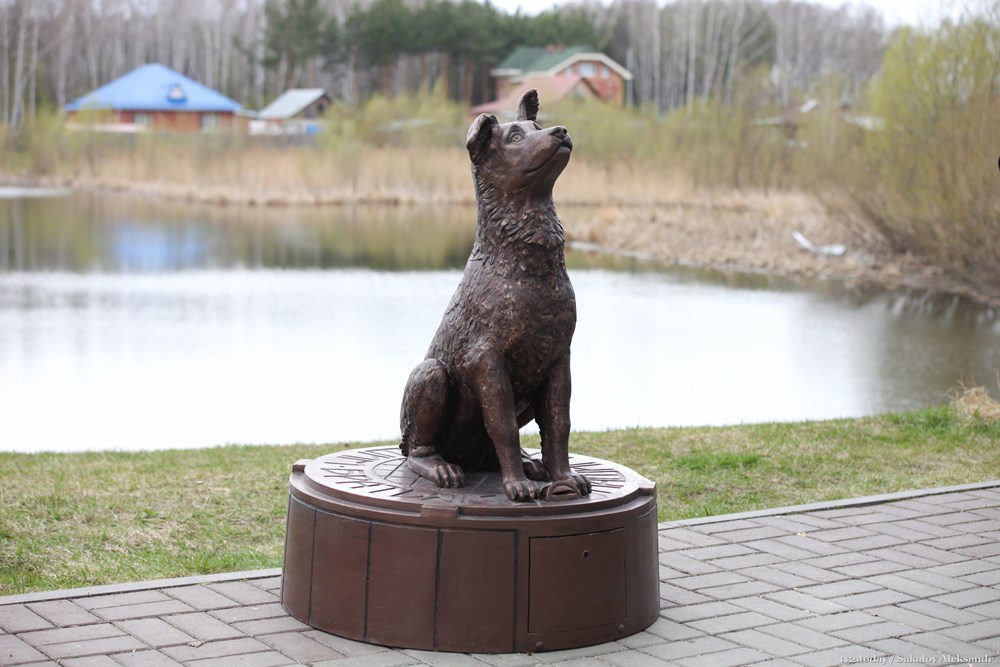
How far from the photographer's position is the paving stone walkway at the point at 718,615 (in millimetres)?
4184

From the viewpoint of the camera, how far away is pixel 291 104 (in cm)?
6256

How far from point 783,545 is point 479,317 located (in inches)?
84.5

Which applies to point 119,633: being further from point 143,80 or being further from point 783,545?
point 143,80

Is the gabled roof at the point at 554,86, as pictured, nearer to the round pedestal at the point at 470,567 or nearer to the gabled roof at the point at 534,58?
the gabled roof at the point at 534,58

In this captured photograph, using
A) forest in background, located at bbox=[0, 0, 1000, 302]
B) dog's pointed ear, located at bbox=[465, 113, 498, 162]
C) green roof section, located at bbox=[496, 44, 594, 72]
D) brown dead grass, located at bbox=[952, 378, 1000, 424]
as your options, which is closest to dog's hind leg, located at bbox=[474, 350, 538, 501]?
dog's pointed ear, located at bbox=[465, 113, 498, 162]

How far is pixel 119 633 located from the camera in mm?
4320

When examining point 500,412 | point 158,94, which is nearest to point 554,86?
point 158,94

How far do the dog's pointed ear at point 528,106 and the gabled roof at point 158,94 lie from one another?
59721 mm

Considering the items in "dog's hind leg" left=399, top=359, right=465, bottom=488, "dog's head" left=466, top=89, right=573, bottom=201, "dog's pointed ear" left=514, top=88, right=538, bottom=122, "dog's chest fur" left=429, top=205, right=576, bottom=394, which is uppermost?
"dog's pointed ear" left=514, top=88, right=538, bottom=122

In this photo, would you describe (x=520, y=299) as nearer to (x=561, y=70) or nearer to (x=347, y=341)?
(x=347, y=341)

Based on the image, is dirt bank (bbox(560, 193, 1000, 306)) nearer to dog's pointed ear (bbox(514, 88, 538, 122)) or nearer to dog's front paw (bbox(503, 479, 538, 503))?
dog's pointed ear (bbox(514, 88, 538, 122))

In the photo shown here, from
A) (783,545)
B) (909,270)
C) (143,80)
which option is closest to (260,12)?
(143,80)

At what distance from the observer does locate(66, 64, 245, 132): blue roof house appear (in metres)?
61.7

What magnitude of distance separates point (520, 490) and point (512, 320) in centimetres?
61
